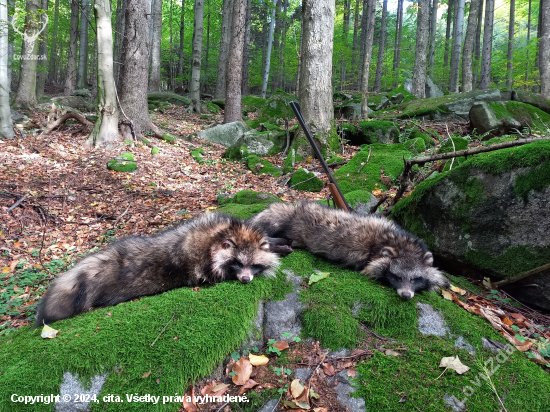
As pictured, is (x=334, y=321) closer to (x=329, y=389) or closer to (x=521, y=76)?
(x=329, y=389)

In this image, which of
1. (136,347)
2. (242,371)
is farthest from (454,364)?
(136,347)

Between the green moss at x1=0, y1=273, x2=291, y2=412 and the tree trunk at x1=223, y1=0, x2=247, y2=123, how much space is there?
13.9 metres

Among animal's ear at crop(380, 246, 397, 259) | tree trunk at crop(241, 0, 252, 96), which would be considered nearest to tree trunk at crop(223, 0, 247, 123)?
tree trunk at crop(241, 0, 252, 96)

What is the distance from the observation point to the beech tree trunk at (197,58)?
19.3 m

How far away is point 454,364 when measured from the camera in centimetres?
301

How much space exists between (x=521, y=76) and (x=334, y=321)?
3158 cm

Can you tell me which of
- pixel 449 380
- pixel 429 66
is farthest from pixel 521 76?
pixel 449 380

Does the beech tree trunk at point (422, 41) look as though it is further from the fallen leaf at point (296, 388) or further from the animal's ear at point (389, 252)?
the fallen leaf at point (296, 388)

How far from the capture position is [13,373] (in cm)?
272

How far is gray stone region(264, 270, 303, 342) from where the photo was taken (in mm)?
3518

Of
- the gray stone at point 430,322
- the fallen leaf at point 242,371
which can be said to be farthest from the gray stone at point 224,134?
the fallen leaf at point 242,371

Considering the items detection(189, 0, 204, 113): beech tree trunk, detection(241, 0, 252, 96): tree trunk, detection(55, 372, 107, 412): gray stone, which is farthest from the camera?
detection(241, 0, 252, 96): tree trunk

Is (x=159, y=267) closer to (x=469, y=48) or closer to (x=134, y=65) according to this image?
(x=134, y=65)

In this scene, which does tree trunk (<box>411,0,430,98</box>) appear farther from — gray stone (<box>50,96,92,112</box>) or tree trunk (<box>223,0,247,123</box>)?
gray stone (<box>50,96,92,112</box>)
